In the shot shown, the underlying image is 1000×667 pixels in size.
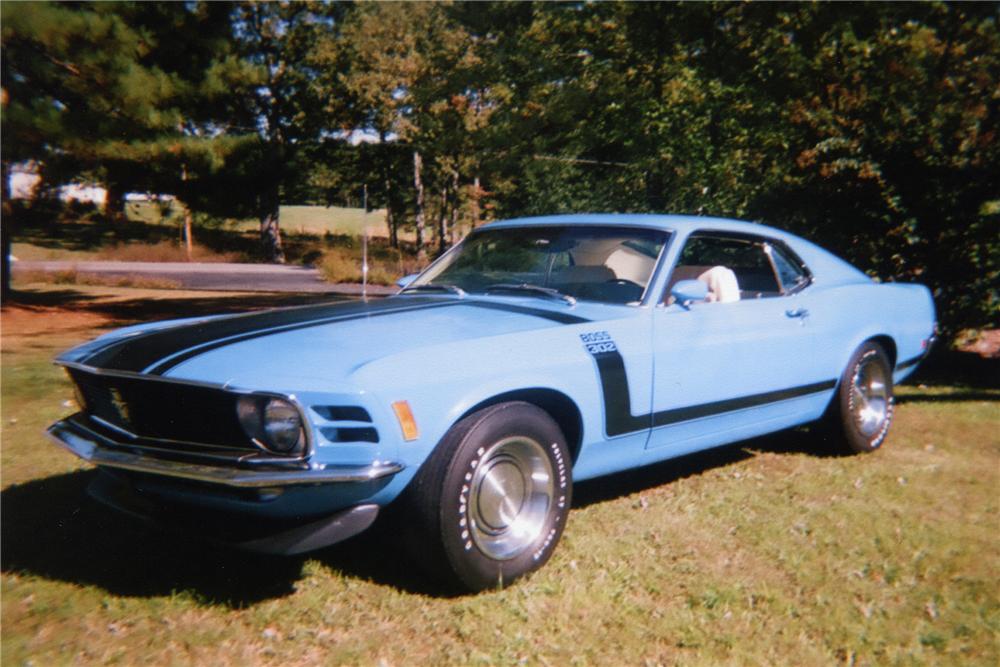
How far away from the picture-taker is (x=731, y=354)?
416cm

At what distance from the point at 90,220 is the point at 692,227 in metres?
42.5

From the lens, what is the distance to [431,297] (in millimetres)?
4289

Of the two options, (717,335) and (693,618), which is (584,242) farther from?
(693,618)

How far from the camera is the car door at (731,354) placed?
3895 mm

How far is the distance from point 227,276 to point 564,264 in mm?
22563

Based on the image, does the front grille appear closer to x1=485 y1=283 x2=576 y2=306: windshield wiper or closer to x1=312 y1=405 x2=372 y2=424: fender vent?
x1=312 y1=405 x2=372 y2=424: fender vent

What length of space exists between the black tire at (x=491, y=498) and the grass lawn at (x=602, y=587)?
125mm

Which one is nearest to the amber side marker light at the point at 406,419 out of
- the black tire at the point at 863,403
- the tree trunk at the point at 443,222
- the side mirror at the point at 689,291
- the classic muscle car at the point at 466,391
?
the classic muscle car at the point at 466,391

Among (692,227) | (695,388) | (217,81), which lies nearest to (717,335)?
(695,388)

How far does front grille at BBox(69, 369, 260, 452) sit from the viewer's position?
2863mm

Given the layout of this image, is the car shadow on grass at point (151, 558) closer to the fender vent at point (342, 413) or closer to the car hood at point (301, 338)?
the fender vent at point (342, 413)

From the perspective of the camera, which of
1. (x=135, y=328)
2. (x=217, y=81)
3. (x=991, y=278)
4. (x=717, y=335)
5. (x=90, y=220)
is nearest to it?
(x=135, y=328)

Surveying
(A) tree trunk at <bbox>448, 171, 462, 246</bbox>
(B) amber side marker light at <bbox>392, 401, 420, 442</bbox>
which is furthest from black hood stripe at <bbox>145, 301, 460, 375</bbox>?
(A) tree trunk at <bbox>448, 171, 462, 246</bbox>

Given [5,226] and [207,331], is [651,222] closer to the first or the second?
[207,331]
